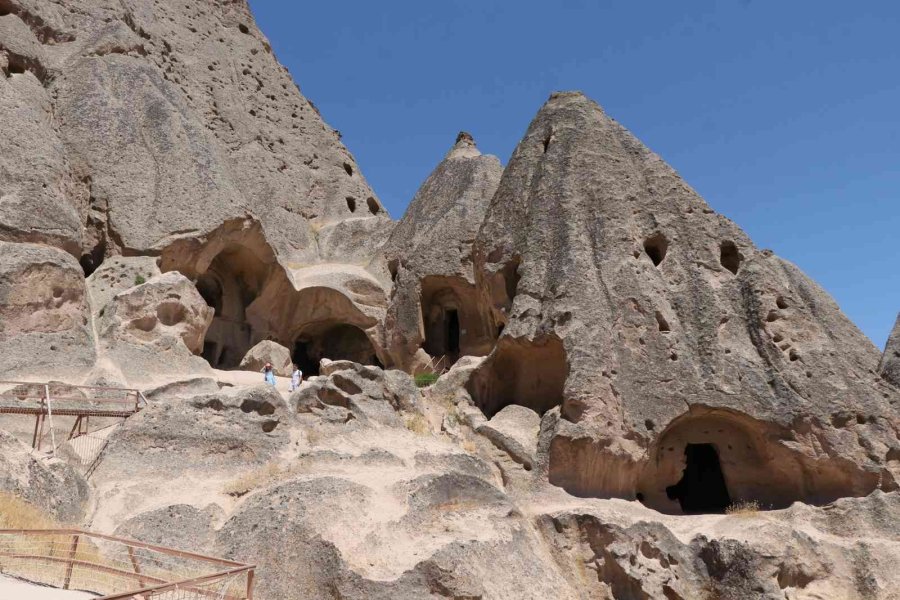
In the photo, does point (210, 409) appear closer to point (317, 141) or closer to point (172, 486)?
point (172, 486)

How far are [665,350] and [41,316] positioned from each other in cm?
965

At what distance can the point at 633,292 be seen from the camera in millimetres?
13172

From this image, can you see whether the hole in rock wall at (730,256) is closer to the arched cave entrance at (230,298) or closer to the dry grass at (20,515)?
the arched cave entrance at (230,298)

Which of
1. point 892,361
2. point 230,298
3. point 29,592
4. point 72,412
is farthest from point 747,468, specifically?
point 230,298

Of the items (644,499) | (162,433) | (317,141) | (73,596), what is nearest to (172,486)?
(162,433)

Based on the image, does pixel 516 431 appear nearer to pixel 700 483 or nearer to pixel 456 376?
pixel 456 376

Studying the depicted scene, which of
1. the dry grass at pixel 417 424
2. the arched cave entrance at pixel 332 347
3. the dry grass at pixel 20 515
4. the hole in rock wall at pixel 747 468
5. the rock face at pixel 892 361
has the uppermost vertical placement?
the arched cave entrance at pixel 332 347

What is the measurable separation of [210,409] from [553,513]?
15.9 feet

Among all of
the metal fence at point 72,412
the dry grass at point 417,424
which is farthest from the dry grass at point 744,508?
Result: the metal fence at point 72,412

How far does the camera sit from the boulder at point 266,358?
59.7 feet

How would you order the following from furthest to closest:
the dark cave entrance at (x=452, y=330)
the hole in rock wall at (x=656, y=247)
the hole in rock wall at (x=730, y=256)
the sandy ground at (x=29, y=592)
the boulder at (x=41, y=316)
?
the dark cave entrance at (x=452, y=330) → the hole in rock wall at (x=656, y=247) → the hole in rock wall at (x=730, y=256) → the boulder at (x=41, y=316) → the sandy ground at (x=29, y=592)

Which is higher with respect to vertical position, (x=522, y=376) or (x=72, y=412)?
(x=522, y=376)

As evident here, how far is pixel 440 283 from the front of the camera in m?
18.4

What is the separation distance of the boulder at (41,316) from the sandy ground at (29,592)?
6324mm
